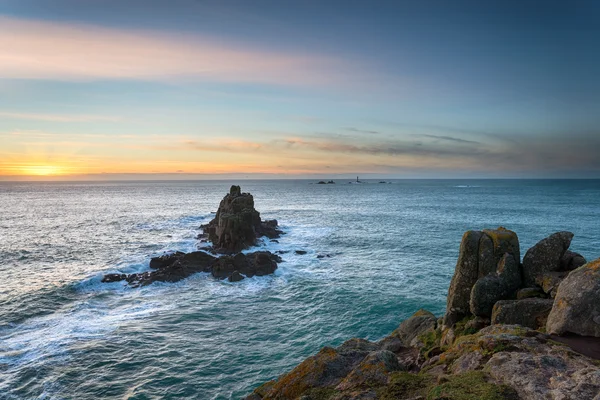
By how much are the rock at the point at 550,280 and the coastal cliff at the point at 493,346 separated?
41 millimetres

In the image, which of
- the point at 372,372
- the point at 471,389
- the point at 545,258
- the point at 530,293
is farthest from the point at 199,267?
the point at 471,389

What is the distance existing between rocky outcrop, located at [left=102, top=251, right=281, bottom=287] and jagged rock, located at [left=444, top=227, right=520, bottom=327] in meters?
29.4

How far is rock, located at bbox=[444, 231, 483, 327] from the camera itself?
18.7m

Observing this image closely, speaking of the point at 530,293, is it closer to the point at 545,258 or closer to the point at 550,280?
the point at 550,280

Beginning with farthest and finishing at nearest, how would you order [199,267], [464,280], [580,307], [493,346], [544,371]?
[199,267]
[464,280]
[580,307]
[493,346]
[544,371]

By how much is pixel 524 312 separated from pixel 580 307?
3014mm

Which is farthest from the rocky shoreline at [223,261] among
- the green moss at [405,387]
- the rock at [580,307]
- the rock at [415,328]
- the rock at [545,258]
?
the rock at [580,307]

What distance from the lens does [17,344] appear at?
88.1 feet

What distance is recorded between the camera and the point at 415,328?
22312 mm

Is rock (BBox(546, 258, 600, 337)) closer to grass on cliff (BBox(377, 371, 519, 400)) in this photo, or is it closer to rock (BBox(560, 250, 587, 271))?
rock (BBox(560, 250, 587, 271))

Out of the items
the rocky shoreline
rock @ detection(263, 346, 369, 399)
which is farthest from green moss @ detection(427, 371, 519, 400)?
the rocky shoreline

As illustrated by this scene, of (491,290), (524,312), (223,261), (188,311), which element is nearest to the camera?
(524,312)

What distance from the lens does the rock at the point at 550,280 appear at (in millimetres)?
16455

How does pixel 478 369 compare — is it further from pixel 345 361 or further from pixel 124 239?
pixel 124 239
